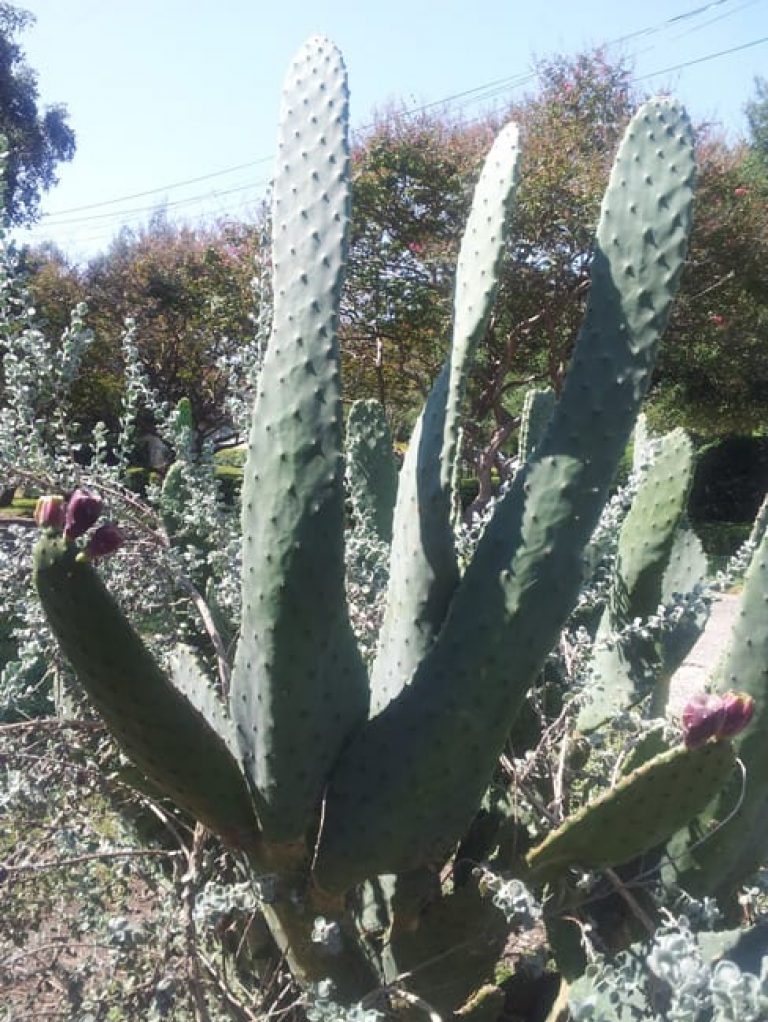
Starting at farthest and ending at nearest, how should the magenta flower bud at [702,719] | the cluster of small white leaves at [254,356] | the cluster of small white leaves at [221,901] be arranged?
the cluster of small white leaves at [254,356] → the cluster of small white leaves at [221,901] → the magenta flower bud at [702,719]

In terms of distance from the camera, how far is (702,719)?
1555 mm

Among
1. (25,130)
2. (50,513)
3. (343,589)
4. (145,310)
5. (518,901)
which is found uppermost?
(25,130)

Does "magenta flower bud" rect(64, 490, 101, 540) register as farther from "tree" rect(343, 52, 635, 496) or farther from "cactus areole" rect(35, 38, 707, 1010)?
"tree" rect(343, 52, 635, 496)

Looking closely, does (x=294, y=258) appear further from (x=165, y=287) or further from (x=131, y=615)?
(x=165, y=287)

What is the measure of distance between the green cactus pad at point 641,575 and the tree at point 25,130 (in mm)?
17428

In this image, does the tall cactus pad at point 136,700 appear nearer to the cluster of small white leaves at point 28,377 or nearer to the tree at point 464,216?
the cluster of small white leaves at point 28,377

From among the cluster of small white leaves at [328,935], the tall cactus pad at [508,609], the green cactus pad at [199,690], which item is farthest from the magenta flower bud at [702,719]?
the green cactus pad at [199,690]

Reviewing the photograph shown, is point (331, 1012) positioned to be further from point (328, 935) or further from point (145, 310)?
point (145, 310)

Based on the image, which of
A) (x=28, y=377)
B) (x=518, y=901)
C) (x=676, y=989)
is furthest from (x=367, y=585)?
(x=676, y=989)

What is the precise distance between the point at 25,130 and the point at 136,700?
805 inches

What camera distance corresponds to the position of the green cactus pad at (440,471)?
187 centimetres

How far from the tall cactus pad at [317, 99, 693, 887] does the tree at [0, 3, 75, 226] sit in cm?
1785

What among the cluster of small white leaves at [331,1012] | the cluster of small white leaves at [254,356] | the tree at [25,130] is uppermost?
the tree at [25,130]

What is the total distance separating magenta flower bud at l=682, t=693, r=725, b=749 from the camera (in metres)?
1.55
